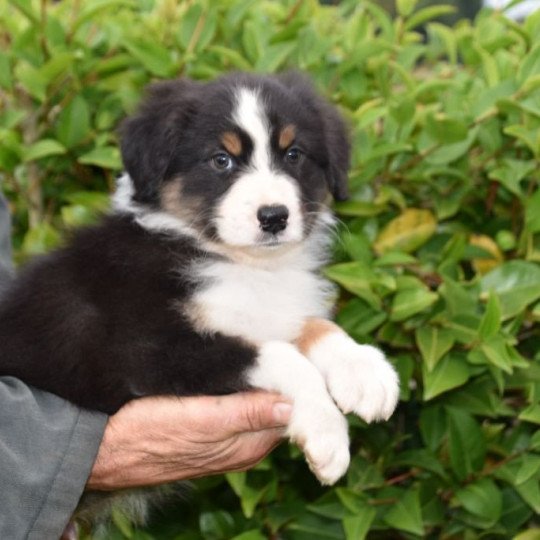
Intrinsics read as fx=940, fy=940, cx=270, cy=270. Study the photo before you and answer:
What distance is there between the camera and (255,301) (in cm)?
303

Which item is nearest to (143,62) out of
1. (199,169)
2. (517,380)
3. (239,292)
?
(199,169)

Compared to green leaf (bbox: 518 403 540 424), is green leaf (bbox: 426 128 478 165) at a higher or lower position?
higher

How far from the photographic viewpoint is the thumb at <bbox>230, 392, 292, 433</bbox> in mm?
2662

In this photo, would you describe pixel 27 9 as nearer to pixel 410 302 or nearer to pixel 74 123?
pixel 74 123

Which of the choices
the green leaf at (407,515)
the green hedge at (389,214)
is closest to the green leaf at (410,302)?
the green hedge at (389,214)

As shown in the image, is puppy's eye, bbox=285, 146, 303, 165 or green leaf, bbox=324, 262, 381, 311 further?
green leaf, bbox=324, 262, 381, 311

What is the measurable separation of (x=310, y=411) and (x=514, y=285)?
1.12m

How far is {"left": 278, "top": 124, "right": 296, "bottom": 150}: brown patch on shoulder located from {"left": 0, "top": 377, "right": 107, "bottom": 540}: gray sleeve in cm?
108

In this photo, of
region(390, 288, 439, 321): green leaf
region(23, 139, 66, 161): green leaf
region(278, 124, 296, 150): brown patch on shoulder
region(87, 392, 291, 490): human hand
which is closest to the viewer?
region(87, 392, 291, 490): human hand

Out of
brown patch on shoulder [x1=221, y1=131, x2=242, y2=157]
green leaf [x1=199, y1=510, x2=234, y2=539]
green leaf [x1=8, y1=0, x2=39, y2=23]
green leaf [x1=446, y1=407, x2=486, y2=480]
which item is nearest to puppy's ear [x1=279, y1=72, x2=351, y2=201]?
brown patch on shoulder [x1=221, y1=131, x2=242, y2=157]

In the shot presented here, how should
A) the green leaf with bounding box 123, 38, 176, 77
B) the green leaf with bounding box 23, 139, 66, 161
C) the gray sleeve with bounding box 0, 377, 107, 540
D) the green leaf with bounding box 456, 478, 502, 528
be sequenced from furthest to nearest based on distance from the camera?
the green leaf with bounding box 123, 38, 176, 77
the green leaf with bounding box 23, 139, 66, 161
the green leaf with bounding box 456, 478, 502, 528
the gray sleeve with bounding box 0, 377, 107, 540

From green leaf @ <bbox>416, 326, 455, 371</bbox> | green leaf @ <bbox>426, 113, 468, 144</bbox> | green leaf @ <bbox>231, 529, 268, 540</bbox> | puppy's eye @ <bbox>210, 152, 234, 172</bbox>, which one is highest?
green leaf @ <bbox>426, 113, 468, 144</bbox>

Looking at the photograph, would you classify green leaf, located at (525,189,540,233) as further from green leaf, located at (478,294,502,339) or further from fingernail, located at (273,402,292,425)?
fingernail, located at (273,402,292,425)

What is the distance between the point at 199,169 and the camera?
308cm
